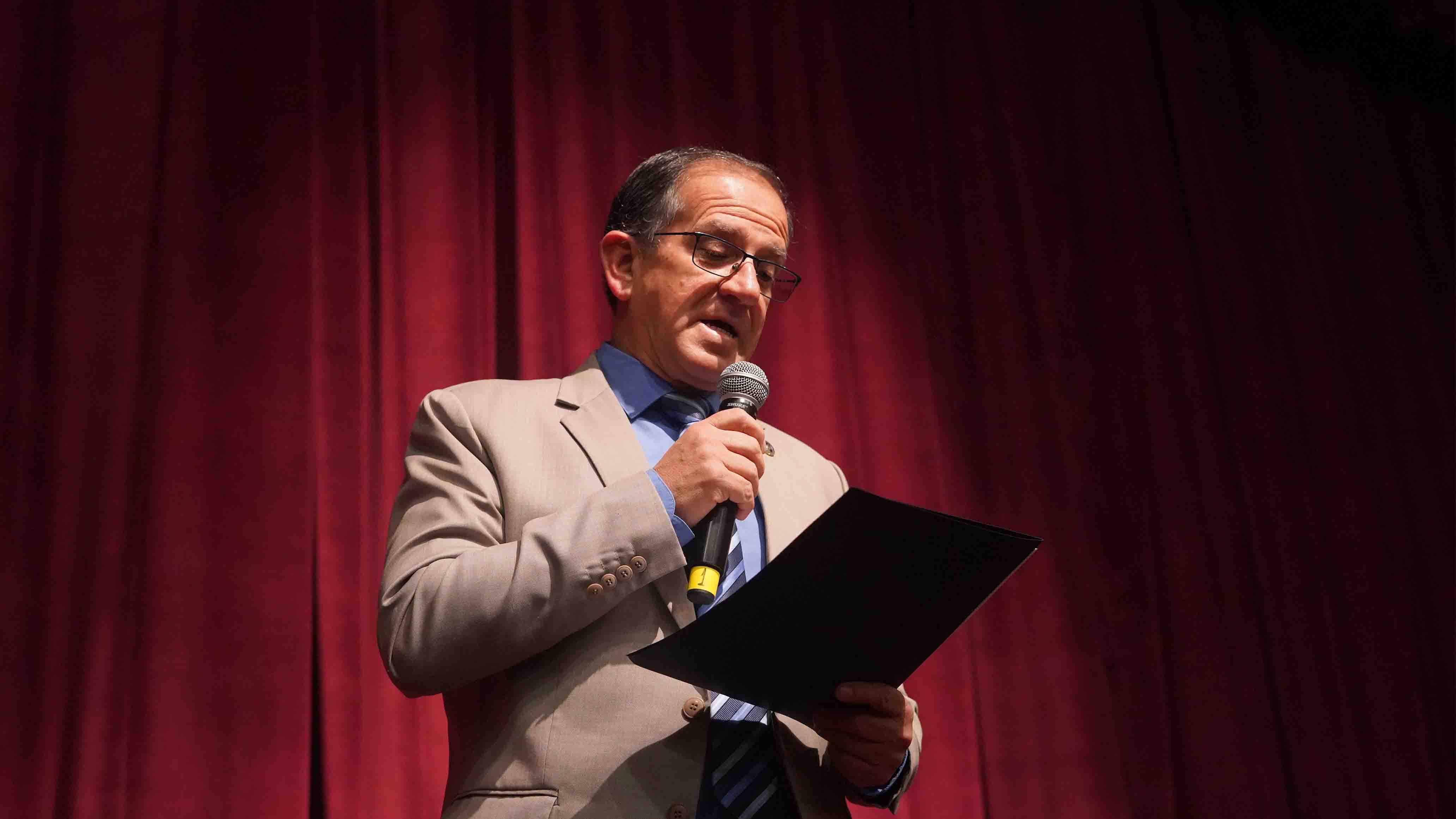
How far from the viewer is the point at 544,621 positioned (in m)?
1.19

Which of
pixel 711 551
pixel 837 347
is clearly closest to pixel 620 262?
pixel 711 551

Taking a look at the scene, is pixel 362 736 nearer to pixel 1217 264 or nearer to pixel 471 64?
pixel 471 64

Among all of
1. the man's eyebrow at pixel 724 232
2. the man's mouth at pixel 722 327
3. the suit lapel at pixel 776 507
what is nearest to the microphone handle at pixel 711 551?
the suit lapel at pixel 776 507

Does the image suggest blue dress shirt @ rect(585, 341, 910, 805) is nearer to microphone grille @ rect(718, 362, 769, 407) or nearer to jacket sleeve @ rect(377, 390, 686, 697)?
microphone grille @ rect(718, 362, 769, 407)

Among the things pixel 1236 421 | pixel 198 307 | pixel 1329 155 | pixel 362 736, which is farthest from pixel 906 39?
pixel 362 736

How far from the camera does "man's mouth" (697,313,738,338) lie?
5.47ft

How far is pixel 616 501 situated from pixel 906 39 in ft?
7.87

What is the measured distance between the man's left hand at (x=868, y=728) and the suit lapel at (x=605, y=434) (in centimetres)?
19

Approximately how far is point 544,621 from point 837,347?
5.63ft

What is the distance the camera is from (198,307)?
2.15m

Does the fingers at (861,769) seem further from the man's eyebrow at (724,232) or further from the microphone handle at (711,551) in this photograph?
the man's eyebrow at (724,232)

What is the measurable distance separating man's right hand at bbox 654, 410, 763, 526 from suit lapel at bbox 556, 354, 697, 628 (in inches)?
3.9

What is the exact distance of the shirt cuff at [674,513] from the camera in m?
1.23

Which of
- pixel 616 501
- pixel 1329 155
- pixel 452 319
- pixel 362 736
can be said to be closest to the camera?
pixel 616 501
